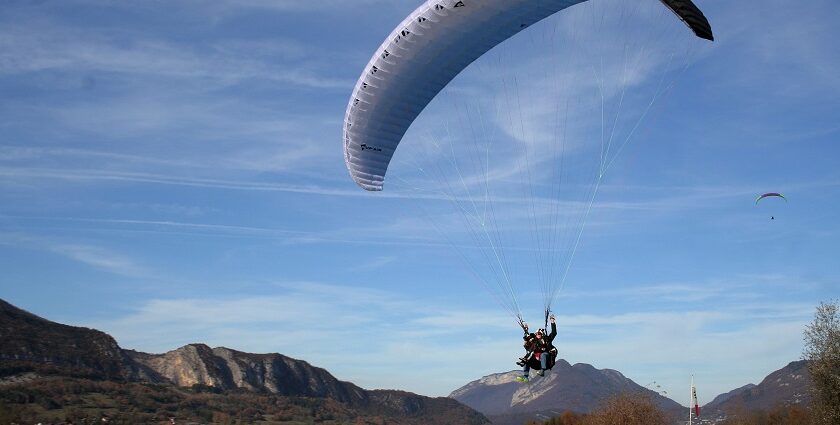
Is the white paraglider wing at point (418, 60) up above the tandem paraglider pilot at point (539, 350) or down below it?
above

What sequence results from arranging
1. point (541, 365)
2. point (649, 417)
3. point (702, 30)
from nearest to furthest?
point (702, 30) → point (541, 365) → point (649, 417)

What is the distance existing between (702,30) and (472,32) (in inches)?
268

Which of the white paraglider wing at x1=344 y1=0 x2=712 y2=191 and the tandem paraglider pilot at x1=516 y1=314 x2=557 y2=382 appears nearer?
the white paraglider wing at x1=344 y1=0 x2=712 y2=191

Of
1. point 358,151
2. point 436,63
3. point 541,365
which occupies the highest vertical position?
point 436,63

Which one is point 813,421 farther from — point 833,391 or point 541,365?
point 541,365

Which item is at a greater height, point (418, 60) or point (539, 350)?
point (418, 60)

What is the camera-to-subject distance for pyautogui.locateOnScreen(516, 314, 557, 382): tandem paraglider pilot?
83.3 feet

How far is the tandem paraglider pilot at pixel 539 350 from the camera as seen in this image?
2538 cm

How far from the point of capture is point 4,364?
561ft

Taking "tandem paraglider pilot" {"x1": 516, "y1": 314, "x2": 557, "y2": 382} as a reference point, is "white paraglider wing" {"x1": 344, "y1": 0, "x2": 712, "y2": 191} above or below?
above

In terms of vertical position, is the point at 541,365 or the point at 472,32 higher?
the point at 472,32

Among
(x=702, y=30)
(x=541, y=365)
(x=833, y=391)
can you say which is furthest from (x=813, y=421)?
(x=702, y=30)

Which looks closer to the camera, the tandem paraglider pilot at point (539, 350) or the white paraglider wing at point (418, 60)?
the white paraglider wing at point (418, 60)

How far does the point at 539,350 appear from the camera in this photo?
25.5 metres
